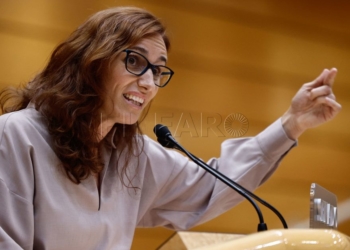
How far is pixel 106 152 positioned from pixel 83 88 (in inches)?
7.9

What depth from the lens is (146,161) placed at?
1598 millimetres

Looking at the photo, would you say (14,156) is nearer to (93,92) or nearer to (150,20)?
(93,92)

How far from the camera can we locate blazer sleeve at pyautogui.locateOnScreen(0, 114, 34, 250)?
1.19 m

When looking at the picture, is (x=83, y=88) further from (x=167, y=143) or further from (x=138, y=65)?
(x=167, y=143)

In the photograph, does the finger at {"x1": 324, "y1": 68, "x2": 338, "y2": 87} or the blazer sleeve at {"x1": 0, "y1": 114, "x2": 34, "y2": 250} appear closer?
the blazer sleeve at {"x1": 0, "y1": 114, "x2": 34, "y2": 250}

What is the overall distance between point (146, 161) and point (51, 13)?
0.90 meters

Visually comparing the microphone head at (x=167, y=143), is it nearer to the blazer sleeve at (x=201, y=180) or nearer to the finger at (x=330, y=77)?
the blazer sleeve at (x=201, y=180)

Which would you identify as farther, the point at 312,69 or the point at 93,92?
the point at 312,69

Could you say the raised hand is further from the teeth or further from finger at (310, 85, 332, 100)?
the teeth

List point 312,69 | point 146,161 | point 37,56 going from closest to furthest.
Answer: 1. point 146,161
2. point 37,56
3. point 312,69

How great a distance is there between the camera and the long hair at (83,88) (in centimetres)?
136

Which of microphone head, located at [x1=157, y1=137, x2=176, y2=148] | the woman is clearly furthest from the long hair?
microphone head, located at [x1=157, y1=137, x2=176, y2=148]

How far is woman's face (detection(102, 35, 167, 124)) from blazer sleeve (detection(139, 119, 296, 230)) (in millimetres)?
216

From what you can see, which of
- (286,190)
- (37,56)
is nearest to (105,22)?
(37,56)
